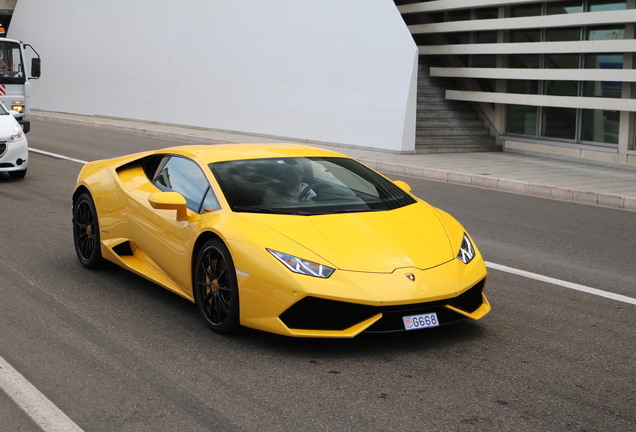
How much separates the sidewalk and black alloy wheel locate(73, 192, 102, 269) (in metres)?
7.75

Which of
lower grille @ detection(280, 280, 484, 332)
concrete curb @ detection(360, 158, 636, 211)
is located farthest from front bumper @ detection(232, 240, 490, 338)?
concrete curb @ detection(360, 158, 636, 211)

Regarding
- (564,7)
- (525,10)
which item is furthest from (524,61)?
(564,7)

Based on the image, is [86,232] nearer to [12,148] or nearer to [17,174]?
[12,148]

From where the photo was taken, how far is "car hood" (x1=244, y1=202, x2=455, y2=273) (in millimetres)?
5051

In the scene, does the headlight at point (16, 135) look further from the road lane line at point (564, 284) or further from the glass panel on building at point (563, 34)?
the glass panel on building at point (563, 34)

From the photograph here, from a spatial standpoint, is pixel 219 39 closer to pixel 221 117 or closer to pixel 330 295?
pixel 221 117

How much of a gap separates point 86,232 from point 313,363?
3.19 metres

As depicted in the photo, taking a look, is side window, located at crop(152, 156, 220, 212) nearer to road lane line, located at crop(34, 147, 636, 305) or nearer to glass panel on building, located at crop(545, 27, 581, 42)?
road lane line, located at crop(34, 147, 636, 305)

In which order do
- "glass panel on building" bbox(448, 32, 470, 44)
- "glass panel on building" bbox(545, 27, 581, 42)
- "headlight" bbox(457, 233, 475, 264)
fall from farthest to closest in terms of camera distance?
"glass panel on building" bbox(448, 32, 470, 44)
"glass panel on building" bbox(545, 27, 581, 42)
"headlight" bbox(457, 233, 475, 264)

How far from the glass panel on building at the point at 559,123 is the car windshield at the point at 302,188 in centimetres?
1230

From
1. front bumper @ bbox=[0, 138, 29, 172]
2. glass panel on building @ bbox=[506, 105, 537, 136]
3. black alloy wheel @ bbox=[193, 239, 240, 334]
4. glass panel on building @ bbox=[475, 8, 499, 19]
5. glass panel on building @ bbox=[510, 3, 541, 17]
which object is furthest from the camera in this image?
glass panel on building @ bbox=[475, 8, 499, 19]

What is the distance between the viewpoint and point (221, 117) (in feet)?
80.9

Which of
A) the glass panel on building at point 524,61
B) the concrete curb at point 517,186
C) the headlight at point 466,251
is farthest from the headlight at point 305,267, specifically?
the glass panel on building at point 524,61

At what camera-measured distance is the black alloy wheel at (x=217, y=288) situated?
17.0 ft
